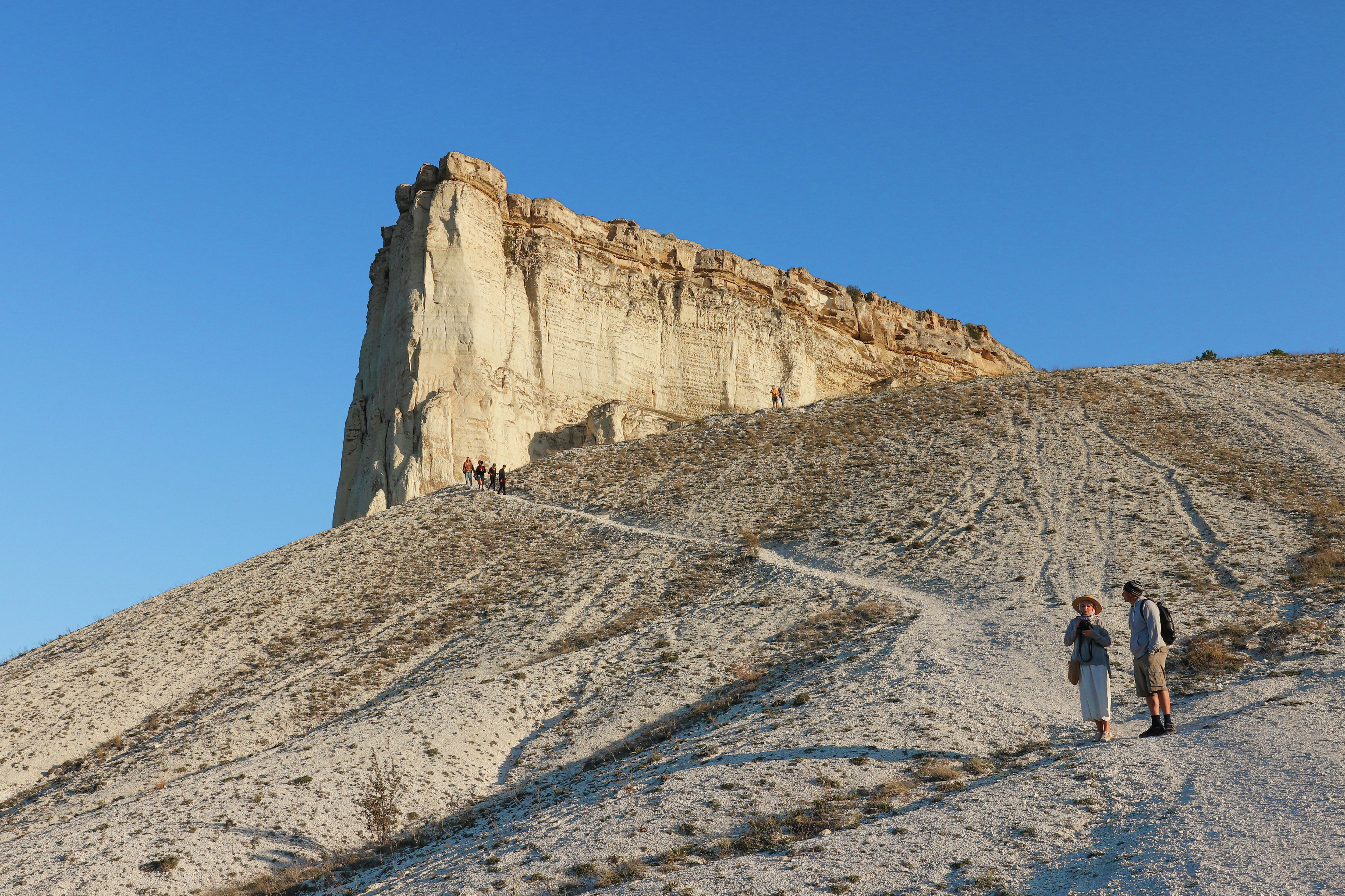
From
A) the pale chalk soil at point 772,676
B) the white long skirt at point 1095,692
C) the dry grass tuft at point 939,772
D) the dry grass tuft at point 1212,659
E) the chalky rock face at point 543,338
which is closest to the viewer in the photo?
the pale chalk soil at point 772,676

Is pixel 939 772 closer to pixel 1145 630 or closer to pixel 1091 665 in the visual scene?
pixel 1091 665

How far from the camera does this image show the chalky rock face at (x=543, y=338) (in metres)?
42.8

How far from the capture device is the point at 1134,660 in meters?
12.1

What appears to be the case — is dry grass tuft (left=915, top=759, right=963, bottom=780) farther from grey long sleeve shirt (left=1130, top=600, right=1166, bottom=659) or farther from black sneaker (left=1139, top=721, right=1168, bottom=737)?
grey long sleeve shirt (left=1130, top=600, right=1166, bottom=659)

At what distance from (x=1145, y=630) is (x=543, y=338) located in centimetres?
3896

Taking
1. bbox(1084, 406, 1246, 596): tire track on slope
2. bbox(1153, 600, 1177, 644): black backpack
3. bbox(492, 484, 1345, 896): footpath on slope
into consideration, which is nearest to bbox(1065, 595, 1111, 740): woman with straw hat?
bbox(492, 484, 1345, 896): footpath on slope

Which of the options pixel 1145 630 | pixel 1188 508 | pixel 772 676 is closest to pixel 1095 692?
pixel 1145 630

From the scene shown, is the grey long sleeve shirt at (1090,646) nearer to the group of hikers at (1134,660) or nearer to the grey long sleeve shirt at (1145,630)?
the group of hikers at (1134,660)

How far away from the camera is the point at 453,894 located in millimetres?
10367

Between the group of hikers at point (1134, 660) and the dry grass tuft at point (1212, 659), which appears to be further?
the dry grass tuft at point (1212, 659)

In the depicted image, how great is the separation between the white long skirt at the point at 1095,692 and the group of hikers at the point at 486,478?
2446 cm

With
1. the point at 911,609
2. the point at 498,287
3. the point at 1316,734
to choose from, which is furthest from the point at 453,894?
the point at 498,287

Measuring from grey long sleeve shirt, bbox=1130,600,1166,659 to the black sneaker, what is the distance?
78 cm

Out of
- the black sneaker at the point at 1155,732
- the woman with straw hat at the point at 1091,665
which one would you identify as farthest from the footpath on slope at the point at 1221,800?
the woman with straw hat at the point at 1091,665
